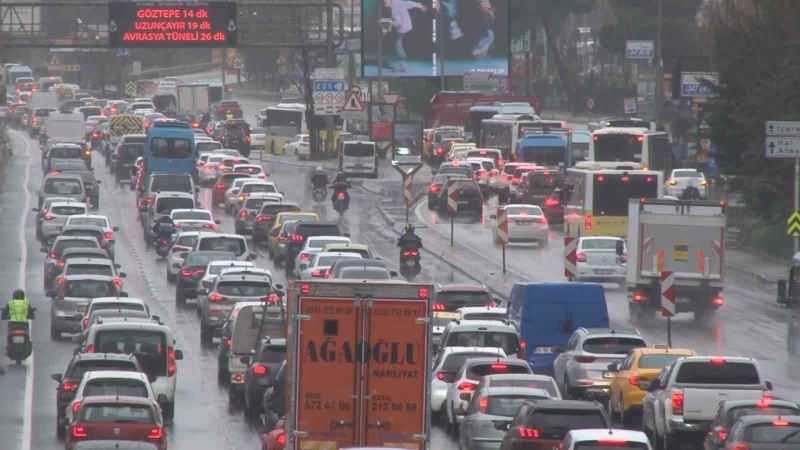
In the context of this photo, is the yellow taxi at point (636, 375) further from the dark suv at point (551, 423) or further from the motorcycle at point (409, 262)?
the motorcycle at point (409, 262)

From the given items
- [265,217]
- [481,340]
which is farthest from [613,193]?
[481,340]

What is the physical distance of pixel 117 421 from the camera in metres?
23.9

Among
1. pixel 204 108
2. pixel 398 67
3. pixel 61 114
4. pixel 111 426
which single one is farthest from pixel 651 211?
pixel 204 108

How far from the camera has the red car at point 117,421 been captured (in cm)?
2367

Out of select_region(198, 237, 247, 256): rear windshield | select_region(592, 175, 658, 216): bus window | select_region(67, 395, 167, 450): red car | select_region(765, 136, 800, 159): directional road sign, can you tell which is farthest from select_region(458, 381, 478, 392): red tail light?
select_region(592, 175, 658, 216): bus window

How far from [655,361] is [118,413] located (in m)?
8.38

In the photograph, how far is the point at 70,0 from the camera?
274ft

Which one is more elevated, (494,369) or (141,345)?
(494,369)

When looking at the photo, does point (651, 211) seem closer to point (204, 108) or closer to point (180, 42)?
point (180, 42)

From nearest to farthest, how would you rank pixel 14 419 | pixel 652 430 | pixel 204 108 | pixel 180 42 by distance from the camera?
pixel 652 430 → pixel 14 419 → pixel 180 42 → pixel 204 108

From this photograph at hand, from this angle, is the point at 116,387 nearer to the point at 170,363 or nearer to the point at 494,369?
the point at 170,363

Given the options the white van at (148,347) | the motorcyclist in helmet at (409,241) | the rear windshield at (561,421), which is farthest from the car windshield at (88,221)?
the rear windshield at (561,421)

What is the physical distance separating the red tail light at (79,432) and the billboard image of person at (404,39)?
81.4 meters

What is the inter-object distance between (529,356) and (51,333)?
39.6ft
